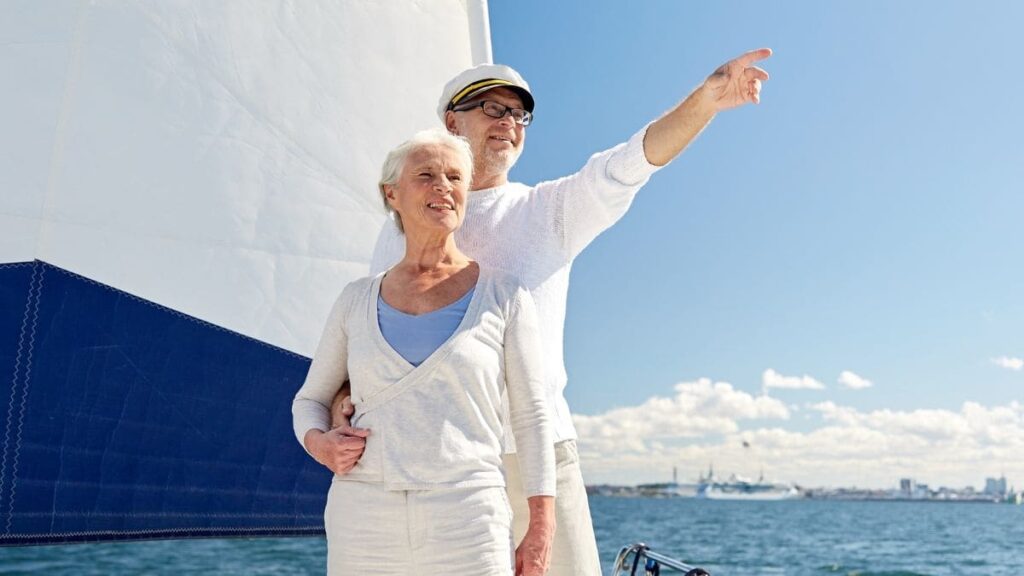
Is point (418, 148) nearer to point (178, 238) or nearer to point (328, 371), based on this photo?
point (328, 371)

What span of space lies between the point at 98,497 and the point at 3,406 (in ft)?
1.09

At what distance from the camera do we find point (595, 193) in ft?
7.78

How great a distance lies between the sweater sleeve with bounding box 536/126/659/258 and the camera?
2312 mm

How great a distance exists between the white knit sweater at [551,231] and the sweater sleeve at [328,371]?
265 mm

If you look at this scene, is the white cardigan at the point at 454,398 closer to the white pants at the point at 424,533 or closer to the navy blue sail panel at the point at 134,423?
the white pants at the point at 424,533

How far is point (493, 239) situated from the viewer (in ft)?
7.96

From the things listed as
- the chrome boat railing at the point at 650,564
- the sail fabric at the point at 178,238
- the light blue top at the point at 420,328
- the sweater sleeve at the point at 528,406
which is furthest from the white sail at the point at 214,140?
the sweater sleeve at the point at 528,406

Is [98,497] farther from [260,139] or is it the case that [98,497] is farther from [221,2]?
[221,2]

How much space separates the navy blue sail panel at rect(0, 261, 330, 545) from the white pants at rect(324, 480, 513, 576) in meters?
1.26

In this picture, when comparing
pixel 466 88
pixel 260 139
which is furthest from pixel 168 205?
pixel 466 88

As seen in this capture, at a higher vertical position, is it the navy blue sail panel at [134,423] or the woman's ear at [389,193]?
the woman's ear at [389,193]

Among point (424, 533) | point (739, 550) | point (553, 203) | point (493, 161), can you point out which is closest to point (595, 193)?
point (553, 203)

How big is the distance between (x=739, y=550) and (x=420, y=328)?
39.0m

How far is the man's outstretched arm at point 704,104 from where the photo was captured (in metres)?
2.19
